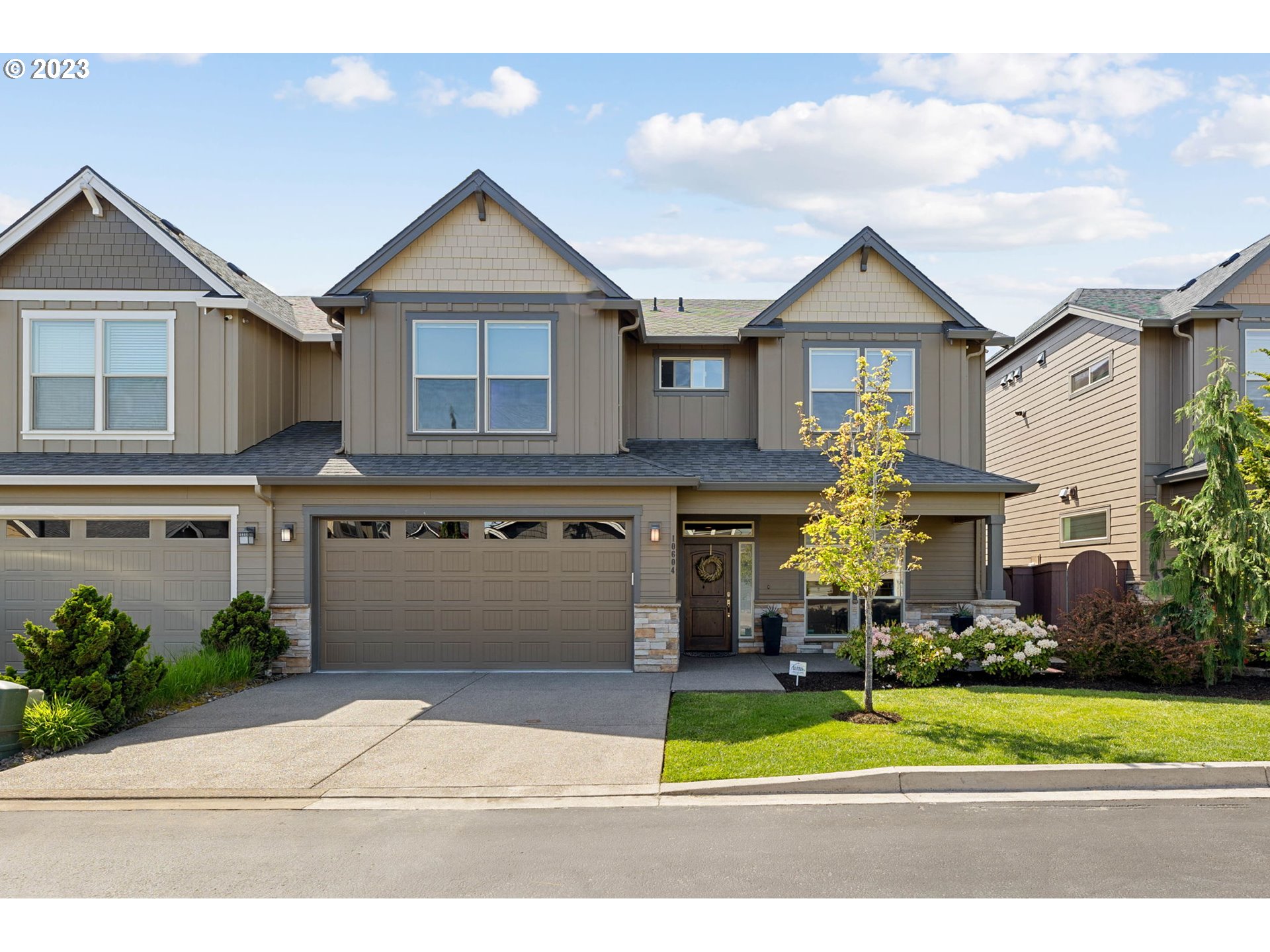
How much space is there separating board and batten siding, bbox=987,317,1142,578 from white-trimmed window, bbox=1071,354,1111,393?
0.29ft

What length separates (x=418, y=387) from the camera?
15383mm

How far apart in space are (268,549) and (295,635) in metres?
1.29

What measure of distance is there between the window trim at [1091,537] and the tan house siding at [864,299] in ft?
17.5

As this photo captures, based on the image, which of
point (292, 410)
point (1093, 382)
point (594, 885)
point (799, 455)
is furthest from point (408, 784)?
point (1093, 382)

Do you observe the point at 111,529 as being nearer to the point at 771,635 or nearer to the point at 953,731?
the point at 771,635

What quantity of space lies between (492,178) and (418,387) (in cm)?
340

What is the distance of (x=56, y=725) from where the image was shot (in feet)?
30.7

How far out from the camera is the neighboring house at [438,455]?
47.2 feet

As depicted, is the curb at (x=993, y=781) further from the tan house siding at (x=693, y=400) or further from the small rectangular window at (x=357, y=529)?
the tan house siding at (x=693, y=400)

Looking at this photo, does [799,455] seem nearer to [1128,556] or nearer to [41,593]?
[1128,556]

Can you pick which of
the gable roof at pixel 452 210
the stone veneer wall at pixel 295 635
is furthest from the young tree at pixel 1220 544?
the stone veneer wall at pixel 295 635

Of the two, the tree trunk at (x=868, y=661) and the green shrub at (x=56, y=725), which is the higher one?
the tree trunk at (x=868, y=661)

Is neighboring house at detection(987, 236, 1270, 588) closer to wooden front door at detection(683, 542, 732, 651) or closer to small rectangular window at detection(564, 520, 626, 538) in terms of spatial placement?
wooden front door at detection(683, 542, 732, 651)

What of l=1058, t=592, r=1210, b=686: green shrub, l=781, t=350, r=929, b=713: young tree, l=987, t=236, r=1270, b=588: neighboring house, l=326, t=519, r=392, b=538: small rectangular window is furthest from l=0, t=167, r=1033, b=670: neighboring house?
l=781, t=350, r=929, b=713: young tree
